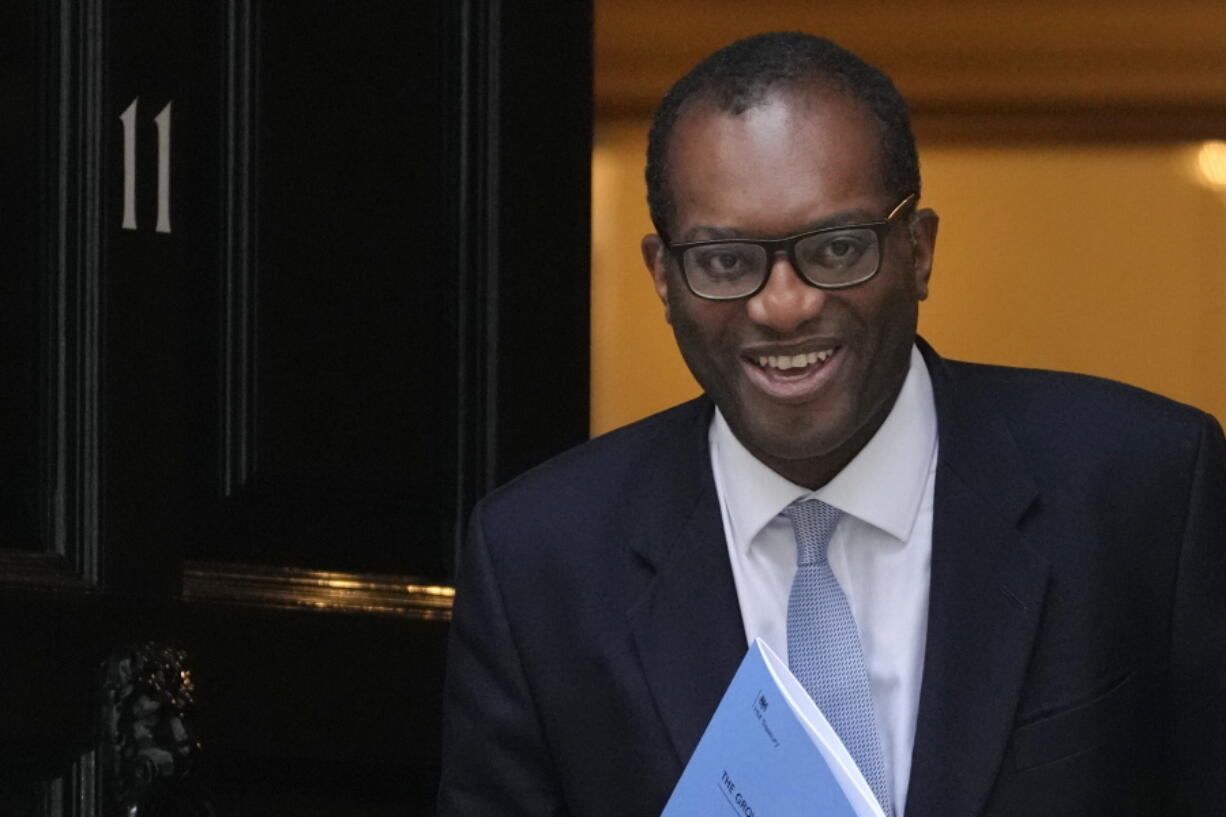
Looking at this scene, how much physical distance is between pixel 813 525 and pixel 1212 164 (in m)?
2.96

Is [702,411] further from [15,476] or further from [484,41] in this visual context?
[15,476]

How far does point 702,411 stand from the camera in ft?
5.42

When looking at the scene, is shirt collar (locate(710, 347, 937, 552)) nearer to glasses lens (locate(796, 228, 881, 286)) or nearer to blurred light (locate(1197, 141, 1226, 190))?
glasses lens (locate(796, 228, 881, 286))

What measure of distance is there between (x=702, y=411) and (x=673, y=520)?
11 cm

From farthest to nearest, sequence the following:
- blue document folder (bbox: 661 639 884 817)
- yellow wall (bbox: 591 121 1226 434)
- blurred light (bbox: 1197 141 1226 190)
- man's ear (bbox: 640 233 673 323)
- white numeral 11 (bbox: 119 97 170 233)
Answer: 1. yellow wall (bbox: 591 121 1226 434)
2. blurred light (bbox: 1197 141 1226 190)
3. white numeral 11 (bbox: 119 97 170 233)
4. man's ear (bbox: 640 233 673 323)
5. blue document folder (bbox: 661 639 884 817)

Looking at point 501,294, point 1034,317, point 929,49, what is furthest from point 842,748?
point 1034,317

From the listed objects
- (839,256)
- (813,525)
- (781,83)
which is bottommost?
(813,525)

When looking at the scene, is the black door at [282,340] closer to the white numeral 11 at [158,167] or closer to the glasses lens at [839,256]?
the white numeral 11 at [158,167]

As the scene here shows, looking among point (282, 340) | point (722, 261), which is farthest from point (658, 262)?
point (282, 340)

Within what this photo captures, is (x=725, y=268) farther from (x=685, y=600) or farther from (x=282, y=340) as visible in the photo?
(x=282, y=340)

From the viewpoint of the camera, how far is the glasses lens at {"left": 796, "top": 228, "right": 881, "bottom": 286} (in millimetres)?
1400

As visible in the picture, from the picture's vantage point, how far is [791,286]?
140 cm

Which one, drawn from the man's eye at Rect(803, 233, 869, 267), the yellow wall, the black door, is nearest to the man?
the man's eye at Rect(803, 233, 869, 267)

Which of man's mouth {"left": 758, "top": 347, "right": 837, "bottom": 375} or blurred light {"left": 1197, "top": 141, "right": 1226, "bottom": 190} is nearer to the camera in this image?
man's mouth {"left": 758, "top": 347, "right": 837, "bottom": 375}
